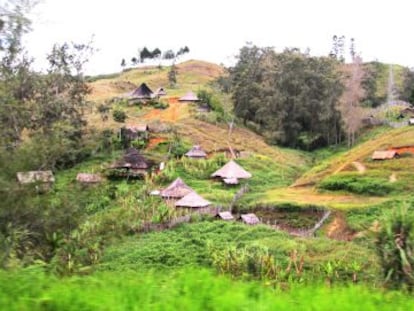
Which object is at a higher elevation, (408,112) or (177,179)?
(408,112)

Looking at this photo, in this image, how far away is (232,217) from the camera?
32.0 m

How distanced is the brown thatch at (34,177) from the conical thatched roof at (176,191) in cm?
2482

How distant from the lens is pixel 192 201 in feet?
108

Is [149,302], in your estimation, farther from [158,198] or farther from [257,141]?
[257,141]

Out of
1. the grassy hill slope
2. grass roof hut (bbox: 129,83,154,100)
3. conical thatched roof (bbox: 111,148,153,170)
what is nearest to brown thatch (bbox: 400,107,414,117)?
the grassy hill slope

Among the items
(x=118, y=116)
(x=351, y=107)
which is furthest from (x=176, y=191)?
(x=351, y=107)

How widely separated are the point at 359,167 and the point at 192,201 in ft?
45.9

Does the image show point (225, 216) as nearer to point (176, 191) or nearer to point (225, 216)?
point (225, 216)

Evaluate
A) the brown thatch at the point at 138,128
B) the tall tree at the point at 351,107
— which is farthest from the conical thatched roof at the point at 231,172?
the tall tree at the point at 351,107

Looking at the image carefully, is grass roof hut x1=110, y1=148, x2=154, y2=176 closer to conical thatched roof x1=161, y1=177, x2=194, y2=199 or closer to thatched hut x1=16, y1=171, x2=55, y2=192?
conical thatched roof x1=161, y1=177, x2=194, y2=199

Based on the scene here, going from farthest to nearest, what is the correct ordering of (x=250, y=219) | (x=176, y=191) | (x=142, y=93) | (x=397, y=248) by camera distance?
(x=142, y=93)
(x=176, y=191)
(x=250, y=219)
(x=397, y=248)

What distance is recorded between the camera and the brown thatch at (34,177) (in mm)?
8938

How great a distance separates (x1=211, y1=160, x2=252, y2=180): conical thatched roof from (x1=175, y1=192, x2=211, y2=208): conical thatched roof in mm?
6966

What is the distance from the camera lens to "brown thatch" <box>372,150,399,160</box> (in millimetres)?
41466
